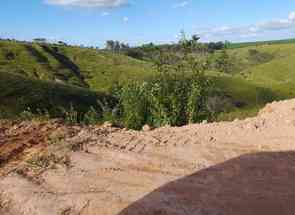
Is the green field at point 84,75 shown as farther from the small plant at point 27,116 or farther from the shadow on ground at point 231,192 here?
the shadow on ground at point 231,192

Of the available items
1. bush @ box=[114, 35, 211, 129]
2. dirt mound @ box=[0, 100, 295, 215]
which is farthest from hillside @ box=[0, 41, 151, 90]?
dirt mound @ box=[0, 100, 295, 215]

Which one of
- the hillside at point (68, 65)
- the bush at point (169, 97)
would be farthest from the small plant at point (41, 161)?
the hillside at point (68, 65)

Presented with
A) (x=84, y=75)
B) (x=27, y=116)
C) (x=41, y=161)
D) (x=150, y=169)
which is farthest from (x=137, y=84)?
(x=84, y=75)

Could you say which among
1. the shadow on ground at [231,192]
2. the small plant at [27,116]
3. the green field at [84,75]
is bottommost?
the green field at [84,75]

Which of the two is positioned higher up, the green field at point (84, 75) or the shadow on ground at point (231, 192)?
the shadow on ground at point (231, 192)

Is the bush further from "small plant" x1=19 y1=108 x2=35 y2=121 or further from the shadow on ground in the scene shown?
the shadow on ground

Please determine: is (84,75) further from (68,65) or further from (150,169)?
(150,169)

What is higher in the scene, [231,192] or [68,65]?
[231,192]

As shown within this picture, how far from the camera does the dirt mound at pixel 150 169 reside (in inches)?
189

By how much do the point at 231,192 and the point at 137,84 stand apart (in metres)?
6.28

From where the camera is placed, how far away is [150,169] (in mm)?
5844

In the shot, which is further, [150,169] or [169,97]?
[169,97]

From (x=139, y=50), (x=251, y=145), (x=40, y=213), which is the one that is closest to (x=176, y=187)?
(x=40, y=213)

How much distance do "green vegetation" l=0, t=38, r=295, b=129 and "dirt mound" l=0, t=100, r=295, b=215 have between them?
2.51 meters
